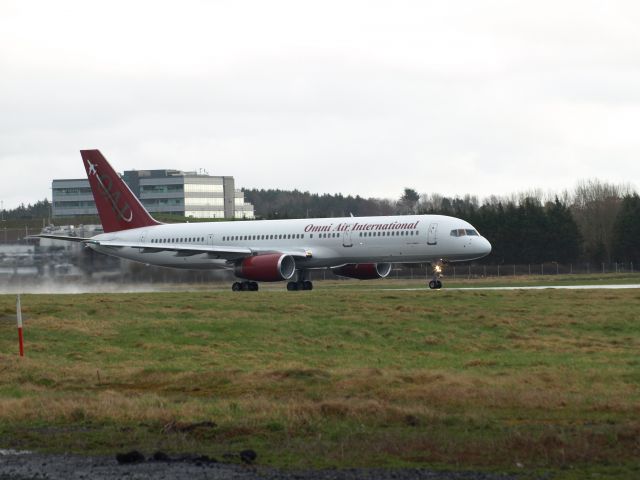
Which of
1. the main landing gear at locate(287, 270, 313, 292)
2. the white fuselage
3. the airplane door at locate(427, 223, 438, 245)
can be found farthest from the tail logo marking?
the airplane door at locate(427, 223, 438, 245)

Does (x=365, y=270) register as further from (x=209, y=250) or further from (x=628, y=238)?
(x=628, y=238)

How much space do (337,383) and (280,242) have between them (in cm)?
4323

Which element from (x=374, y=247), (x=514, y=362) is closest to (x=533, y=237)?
(x=374, y=247)

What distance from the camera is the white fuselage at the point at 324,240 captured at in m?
61.4

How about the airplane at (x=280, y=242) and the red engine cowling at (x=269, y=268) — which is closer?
the airplane at (x=280, y=242)

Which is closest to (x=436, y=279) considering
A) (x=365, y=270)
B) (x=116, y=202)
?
(x=365, y=270)

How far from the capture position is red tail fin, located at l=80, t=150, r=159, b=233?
73000 millimetres

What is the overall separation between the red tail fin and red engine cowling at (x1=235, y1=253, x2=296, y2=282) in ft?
38.5

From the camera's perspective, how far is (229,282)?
75000 mm

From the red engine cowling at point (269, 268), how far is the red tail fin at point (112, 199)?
1173cm

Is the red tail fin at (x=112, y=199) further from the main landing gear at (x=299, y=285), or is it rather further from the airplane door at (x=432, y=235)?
the airplane door at (x=432, y=235)

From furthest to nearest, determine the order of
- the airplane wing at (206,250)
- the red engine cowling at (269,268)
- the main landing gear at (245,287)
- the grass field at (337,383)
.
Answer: the airplane wing at (206,250), the main landing gear at (245,287), the red engine cowling at (269,268), the grass field at (337,383)

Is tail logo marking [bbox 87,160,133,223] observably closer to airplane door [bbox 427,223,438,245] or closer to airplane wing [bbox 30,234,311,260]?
airplane wing [bbox 30,234,311,260]

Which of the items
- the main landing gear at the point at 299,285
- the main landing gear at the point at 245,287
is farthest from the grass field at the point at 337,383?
the main landing gear at the point at 245,287
